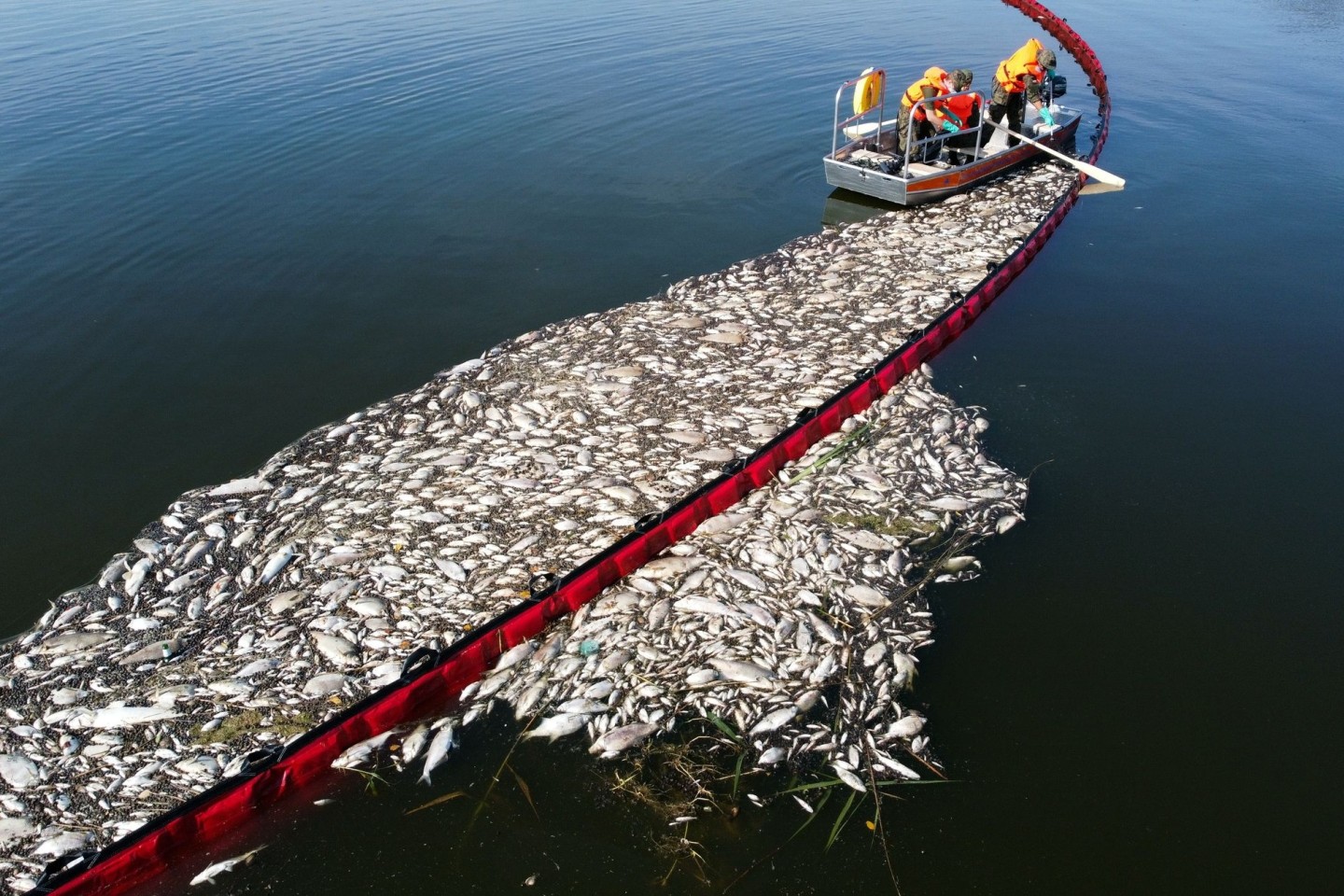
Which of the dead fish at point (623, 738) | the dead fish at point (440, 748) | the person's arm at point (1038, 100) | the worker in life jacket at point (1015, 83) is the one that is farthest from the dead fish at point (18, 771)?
the person's arm at point (1038, 100)

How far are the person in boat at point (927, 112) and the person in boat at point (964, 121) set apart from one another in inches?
5.2

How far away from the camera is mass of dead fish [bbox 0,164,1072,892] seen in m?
6.71

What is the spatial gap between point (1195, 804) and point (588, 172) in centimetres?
1487

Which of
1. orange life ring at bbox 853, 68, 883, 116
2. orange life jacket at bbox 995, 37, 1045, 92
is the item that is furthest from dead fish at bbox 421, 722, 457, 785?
orange life jacket at bbox 995, 37, 1045, 92

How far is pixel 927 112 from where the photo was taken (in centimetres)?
1630

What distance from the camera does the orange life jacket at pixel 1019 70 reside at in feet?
54.0

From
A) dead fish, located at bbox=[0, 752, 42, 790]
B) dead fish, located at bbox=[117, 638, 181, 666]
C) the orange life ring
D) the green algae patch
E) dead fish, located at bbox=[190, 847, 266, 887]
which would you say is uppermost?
the orange life ring

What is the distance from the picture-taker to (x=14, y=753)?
259 inches

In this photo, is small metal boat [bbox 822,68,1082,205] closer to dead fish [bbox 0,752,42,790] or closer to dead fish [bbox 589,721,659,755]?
dead fish [bbox 589,721,659,755]

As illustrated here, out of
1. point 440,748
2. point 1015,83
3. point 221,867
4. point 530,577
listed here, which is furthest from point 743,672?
point 1015,83

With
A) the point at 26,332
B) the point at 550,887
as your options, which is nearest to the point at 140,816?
the point at 550,887

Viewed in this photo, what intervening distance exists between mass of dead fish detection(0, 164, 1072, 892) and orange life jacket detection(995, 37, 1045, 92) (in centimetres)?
732

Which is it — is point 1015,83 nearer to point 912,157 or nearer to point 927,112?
point 927,112

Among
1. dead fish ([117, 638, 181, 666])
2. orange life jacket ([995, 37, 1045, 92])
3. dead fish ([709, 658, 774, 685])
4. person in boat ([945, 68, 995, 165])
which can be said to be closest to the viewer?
dead fish ([709, 658, 774, 685])
